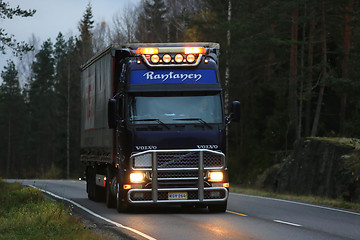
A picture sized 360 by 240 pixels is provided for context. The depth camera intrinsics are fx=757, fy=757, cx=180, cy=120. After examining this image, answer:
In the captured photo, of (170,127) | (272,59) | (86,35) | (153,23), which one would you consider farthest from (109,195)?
(86,35)

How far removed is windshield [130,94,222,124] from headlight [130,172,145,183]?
47.8 inches

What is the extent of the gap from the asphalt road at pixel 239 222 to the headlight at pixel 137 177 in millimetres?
838

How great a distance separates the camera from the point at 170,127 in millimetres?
17641

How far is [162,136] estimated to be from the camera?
57.6ft

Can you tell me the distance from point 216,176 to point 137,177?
186 centimetres

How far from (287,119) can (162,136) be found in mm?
25774

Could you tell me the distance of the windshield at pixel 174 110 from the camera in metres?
17.7

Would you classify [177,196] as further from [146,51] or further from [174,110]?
[146,51]

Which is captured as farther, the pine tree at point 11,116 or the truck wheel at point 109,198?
the pine tree at point 11,116

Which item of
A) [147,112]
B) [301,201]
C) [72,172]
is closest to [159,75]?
[147,112]

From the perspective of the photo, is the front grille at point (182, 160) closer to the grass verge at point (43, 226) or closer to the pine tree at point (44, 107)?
the grass verge at point (43, 226)

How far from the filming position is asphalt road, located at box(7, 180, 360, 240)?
45.3ft

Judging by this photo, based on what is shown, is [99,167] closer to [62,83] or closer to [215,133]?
[215,133]

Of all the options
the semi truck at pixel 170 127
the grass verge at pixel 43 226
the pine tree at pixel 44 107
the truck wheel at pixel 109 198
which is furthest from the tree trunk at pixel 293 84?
the pine tree at pixel 44 107
